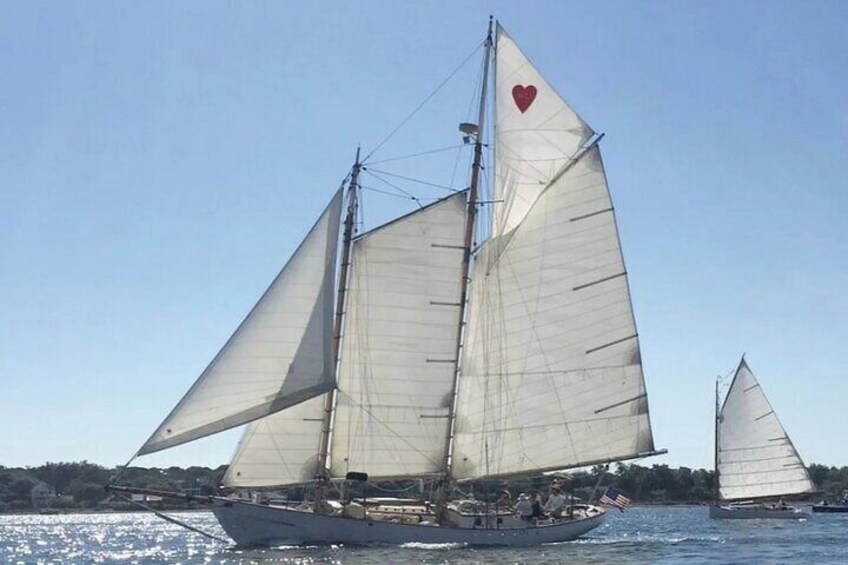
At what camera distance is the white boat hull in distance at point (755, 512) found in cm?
9875

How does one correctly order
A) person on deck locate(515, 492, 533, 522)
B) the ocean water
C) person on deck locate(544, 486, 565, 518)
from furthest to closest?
person on deck locate(544, 486, 565, 518) → person on deck locate(515, 492, 533, 522) → the ocean water

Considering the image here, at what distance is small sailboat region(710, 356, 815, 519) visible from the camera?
3939 inches

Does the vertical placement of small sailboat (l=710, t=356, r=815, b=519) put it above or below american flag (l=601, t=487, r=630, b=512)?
above

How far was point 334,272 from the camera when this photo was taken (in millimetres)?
49625

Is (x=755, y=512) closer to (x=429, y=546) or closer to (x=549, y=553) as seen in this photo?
(x=549, y=553)

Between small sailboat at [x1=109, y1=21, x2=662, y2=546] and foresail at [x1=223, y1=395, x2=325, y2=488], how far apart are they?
7 centimetres

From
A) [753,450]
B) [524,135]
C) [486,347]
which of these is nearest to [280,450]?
[486,347]

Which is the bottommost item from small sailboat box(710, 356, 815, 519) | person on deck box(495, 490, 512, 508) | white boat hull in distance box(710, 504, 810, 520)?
person on deck box(495, 490, 512, 508)

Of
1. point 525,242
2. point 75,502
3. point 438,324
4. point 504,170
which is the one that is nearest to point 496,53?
point 504,170

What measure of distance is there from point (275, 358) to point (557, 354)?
42.5ft

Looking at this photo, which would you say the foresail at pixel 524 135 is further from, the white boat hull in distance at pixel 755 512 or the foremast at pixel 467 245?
the white boat hull in distance at pixel 755 512

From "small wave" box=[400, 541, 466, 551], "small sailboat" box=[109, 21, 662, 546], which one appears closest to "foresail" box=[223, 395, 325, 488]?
"small sailboat" box=[109, 21, 662, 546]

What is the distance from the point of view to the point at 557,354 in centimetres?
5328

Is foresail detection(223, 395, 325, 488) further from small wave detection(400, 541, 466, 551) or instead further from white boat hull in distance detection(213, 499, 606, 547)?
small wave detection(400, 541, 466, 551)
